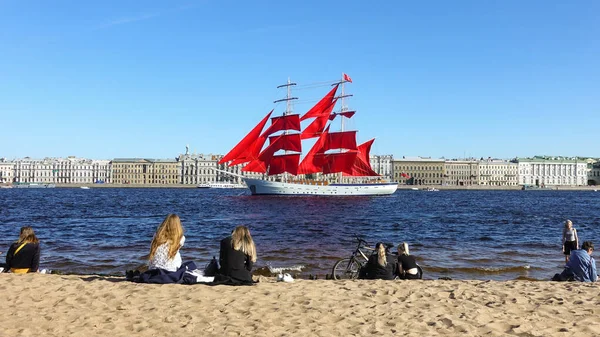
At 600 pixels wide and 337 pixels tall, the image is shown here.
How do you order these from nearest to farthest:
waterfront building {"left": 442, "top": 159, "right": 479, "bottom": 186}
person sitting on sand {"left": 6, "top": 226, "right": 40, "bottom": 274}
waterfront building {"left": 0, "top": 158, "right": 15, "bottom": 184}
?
person sitting on sand {"left": 6, "top": 226, "right": 40, "bottom": 274} < waterfront building {"left": 442, "top": 159, "right": 479, "bottom": 186} < waterfront building {"left": 0, "top": 158, "right": 15, "bottom": 184}

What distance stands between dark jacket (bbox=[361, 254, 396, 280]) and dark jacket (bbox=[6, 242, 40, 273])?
199 inches

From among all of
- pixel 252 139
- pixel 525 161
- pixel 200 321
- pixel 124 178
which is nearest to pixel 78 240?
pixel 200 321

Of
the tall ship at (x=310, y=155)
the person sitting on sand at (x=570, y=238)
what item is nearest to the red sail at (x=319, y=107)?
the tall ship at (x=310, y=155)

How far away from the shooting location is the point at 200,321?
19.6 ft

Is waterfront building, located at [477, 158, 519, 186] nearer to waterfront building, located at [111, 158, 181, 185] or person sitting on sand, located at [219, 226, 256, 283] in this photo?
waterfront building, located at [111, 158, 181, 185]

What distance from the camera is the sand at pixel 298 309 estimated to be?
5.68m

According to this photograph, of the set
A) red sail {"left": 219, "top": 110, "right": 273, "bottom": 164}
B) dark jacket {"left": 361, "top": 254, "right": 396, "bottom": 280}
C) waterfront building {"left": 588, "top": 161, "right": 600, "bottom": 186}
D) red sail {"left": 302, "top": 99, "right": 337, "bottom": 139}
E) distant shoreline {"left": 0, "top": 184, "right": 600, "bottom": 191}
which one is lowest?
distant shoreline {"left": 0, "top": 184, "right": 600, "bottom": 191}

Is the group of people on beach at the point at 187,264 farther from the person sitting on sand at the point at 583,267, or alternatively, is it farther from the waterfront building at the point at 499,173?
the waterfront building at the point at 499,173

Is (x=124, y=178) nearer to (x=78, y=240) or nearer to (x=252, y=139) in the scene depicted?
(x=252, y=139)

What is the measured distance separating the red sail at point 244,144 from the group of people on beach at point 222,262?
53489 mm

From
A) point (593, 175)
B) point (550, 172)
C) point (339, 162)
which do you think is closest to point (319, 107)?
point (339, 162)

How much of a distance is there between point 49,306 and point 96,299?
53 cm

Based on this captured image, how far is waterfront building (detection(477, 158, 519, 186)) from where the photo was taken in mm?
146625

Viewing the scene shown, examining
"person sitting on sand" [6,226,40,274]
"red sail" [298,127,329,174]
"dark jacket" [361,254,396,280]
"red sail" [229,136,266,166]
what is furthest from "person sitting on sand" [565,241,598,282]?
"red sail" [298,127,329,174]
